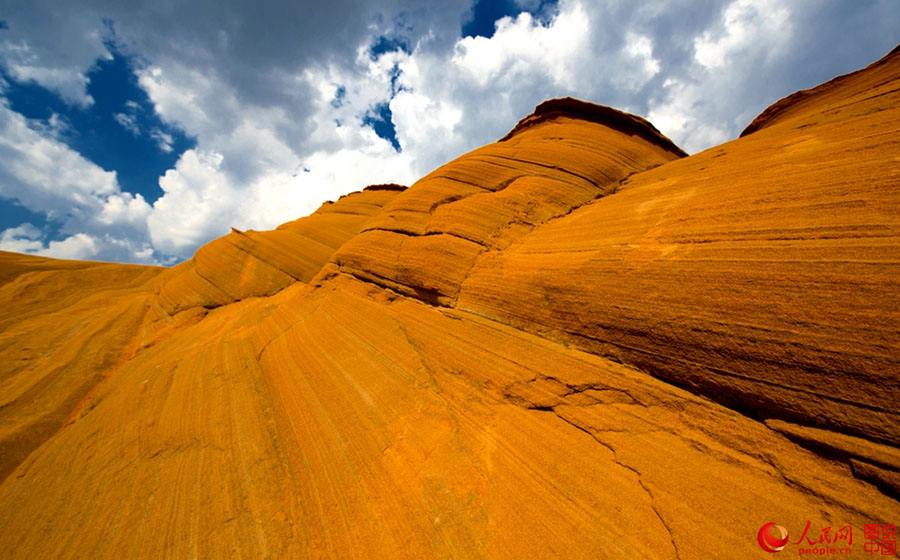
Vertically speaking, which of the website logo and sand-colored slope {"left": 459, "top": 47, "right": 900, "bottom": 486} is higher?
sand-colored slope {"left": 459, "top": 47, "right": 900, "bottom": 486}

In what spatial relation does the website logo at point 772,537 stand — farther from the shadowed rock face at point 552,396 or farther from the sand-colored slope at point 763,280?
the sand-colored slope at point 763,280

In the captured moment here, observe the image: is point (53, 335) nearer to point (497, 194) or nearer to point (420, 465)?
point (420, 465)

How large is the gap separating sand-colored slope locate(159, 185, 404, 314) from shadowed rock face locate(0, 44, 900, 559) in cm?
450

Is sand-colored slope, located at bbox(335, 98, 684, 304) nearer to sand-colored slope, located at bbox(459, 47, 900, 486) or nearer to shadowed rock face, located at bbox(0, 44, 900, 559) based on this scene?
shadowed rock face, located at bbox(0, 44, 900, 559)

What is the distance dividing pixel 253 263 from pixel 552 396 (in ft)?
42.2

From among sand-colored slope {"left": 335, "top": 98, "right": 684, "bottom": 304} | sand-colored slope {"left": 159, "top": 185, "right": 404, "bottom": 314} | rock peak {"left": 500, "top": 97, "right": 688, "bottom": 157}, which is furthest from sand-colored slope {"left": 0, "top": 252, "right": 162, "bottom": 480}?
rock peak {"left": 500, "top": 97, "right": 688, "bottom": 157}

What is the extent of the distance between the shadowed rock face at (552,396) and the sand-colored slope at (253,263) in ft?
14.8

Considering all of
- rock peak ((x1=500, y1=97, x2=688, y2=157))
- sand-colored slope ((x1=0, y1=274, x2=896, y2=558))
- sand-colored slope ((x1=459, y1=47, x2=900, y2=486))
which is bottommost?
sand-colored slope ((x1=0, y1=274, x2=896, y2=558))

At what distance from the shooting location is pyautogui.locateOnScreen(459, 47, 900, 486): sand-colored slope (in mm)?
2385

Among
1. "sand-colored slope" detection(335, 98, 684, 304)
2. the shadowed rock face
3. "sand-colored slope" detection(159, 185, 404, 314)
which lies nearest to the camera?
the shadowed rock face

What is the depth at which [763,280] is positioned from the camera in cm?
295

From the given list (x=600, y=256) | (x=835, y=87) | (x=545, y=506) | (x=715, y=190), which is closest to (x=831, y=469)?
(x=545, y=506)

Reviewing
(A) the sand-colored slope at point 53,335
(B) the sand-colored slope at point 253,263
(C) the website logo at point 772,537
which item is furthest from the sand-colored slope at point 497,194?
(A) the sand-colored slope at point 53,335

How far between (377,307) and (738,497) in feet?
18.6
